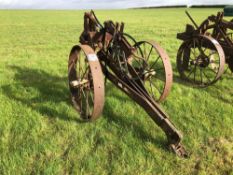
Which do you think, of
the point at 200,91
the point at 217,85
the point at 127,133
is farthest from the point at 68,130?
the point at 217,85

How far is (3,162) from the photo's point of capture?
3779mm

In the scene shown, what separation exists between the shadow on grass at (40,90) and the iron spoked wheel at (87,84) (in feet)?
0.89

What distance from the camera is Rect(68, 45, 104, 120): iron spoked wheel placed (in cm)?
430

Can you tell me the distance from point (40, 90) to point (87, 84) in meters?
1.63

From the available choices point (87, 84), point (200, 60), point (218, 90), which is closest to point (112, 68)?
point (87, 84)

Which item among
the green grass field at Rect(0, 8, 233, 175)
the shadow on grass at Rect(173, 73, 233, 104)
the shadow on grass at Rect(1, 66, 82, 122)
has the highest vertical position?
the shadow on grass at Rect(173, 73, 233, 104)

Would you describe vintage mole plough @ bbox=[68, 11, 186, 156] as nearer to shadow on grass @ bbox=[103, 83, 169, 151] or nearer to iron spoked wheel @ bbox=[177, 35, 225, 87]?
shadow on grass @ bbox=[103, 83, 169, 151]

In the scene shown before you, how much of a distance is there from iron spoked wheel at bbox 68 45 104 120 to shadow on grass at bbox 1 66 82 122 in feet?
0.89

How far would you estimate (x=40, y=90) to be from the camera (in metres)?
6.34

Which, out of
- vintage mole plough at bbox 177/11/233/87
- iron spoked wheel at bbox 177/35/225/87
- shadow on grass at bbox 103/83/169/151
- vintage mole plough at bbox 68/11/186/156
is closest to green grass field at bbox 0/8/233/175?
shadow on grass at bbox 103/83/169/151

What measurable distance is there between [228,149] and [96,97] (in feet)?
7.04

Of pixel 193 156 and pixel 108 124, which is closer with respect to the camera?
pixel 193 156

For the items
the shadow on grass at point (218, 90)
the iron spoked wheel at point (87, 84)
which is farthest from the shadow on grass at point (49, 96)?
the shadow on grass at point (218, 90)

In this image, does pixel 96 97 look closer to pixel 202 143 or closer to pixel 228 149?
pixel 202 143
